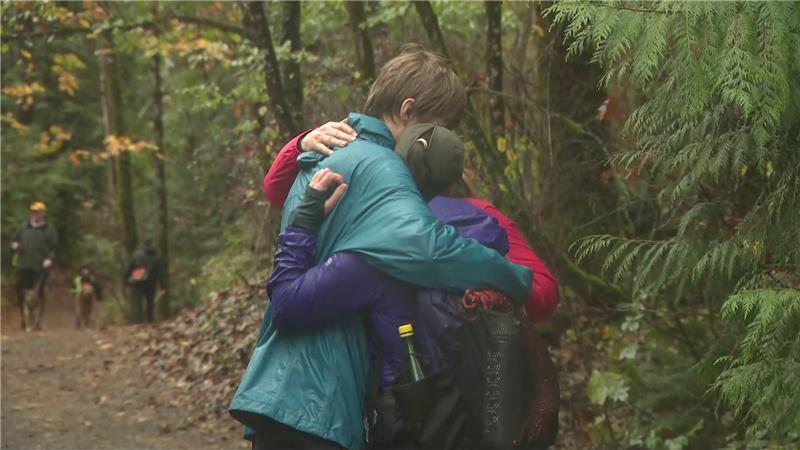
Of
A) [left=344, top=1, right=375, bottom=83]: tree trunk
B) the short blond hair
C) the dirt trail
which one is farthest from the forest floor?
the short blond hair

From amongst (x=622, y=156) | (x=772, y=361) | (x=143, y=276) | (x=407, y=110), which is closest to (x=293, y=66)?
(x=622, y=156)

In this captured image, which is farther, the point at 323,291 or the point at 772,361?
the point at 772,361

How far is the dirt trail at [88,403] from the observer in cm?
932

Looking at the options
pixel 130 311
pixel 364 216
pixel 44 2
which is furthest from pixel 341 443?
pixel 130 311

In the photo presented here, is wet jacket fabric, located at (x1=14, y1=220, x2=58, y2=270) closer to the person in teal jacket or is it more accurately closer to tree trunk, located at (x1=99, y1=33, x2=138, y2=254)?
tree trunk, located at (x1=99, y1=33, x2=138, y2=254)

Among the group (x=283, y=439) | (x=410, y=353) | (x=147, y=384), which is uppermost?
(x=410, y=353)

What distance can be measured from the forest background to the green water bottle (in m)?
1.13

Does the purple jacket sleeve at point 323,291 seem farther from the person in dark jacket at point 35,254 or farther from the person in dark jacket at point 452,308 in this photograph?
the person in dark jacket at point 35,254

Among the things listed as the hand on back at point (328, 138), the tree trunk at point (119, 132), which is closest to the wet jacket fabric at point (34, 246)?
the tree trunk at point (119, 132)

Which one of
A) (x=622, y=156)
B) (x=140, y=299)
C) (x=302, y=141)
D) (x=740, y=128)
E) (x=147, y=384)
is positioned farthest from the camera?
(x=140, y=299)

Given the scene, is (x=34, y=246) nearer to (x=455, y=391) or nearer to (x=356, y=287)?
(x=356, y=287)

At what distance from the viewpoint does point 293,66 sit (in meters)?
10.2

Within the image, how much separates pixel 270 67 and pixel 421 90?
18.1 feet

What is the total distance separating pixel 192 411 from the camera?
10.6 meters
